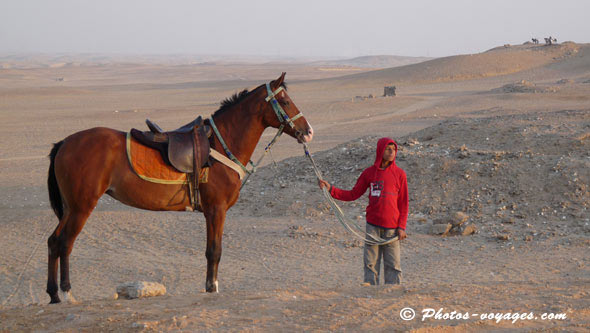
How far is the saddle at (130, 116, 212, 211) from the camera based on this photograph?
613cm

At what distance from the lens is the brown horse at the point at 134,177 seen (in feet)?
19.8

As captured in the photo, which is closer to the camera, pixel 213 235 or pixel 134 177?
pixel 134 177

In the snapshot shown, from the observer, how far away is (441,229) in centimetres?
995

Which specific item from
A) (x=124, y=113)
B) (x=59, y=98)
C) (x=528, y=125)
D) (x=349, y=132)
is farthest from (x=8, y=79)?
(x=528, y=125)

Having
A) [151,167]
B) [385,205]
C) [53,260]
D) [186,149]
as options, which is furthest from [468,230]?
[53,260]

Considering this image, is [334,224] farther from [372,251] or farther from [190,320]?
[190,320]

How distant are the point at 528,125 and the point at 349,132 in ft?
35.1

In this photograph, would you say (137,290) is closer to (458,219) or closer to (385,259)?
(385,259)

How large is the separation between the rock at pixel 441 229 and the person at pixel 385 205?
3.65 meters

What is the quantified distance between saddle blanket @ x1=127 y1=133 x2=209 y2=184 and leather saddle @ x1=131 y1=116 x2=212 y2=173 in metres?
0.06

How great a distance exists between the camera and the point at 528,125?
596 inches

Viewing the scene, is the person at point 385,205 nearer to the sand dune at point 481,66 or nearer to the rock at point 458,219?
the rock at point 458,219

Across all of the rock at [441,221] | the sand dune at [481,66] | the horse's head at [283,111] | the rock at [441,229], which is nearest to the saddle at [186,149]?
the horse's head at [283,111]

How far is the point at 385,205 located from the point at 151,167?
2.53m
